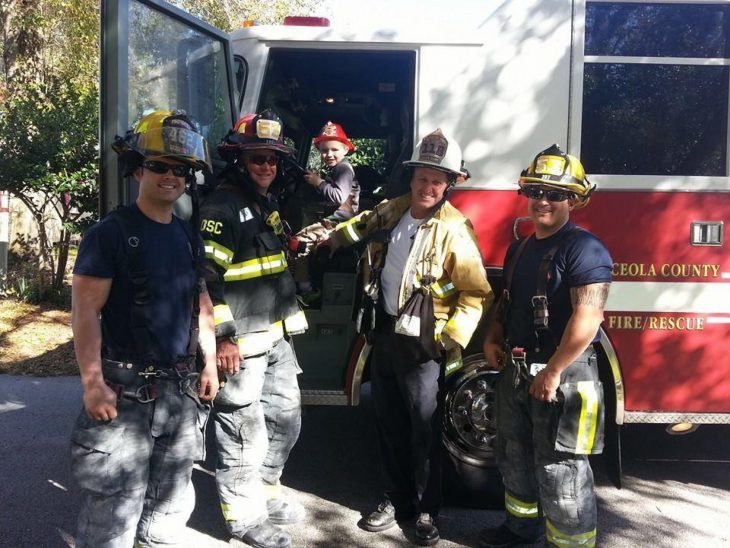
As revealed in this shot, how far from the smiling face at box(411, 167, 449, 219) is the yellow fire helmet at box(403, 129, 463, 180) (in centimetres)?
4

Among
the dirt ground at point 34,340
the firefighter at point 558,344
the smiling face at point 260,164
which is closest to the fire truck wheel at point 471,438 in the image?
the firefighter at point 558,344

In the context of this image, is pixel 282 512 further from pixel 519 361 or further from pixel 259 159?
pixel 259 159

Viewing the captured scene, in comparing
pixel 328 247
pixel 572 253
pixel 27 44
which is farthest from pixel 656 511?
pixel 27 44

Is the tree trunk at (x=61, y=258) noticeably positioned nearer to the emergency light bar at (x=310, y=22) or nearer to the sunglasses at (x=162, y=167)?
the emergency light bar at (x=310, y=22)

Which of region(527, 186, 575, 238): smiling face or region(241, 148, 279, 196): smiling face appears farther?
region(241, 148, 279, 196): smiling face

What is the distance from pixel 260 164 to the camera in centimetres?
301

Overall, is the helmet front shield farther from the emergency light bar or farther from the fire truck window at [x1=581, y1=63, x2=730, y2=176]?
the fire truck window at [x1=581, y1=63, x2=730, y2=176]

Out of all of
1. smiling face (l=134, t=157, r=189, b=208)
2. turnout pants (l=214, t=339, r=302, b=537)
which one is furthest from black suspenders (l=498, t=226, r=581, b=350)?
smiling face (l=134, t=157, r=189, b=208)

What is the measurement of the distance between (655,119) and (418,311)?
1539 millimetres

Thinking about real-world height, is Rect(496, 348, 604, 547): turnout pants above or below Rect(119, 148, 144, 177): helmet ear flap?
below

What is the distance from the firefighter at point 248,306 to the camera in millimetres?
2838

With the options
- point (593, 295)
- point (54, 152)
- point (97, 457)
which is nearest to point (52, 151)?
point (54, 152)

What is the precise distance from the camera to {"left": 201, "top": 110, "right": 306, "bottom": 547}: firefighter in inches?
112

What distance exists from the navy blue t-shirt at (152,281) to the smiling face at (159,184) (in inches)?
2.6
